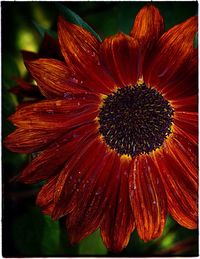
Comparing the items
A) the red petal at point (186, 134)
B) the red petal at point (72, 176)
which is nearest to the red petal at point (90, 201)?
the red petal at point (72, 176)

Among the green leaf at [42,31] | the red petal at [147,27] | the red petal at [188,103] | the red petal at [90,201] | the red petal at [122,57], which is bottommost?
the red petal at [90,201]

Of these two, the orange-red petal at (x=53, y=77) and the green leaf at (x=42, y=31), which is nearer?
the orange-red petal at (x=53, y=77)

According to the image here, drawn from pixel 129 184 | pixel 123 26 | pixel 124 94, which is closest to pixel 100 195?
pixel 129 184

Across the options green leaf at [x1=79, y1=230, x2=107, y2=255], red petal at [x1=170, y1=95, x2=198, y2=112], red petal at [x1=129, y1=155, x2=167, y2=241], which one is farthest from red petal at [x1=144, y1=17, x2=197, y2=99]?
green leaf at [x1=79, y1=230, x2=107, y2=255]

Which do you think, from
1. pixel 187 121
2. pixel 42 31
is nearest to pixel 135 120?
pixel 187 121

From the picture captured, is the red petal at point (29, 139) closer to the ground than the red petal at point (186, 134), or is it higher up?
higher up

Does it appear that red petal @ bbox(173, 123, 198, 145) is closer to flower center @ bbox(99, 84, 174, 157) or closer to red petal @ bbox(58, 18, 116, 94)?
flower center @ bbox(99, 84, 174, 157)

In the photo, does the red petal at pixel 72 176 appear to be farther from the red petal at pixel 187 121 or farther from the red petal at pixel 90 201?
the red petal at pixel 187 121
